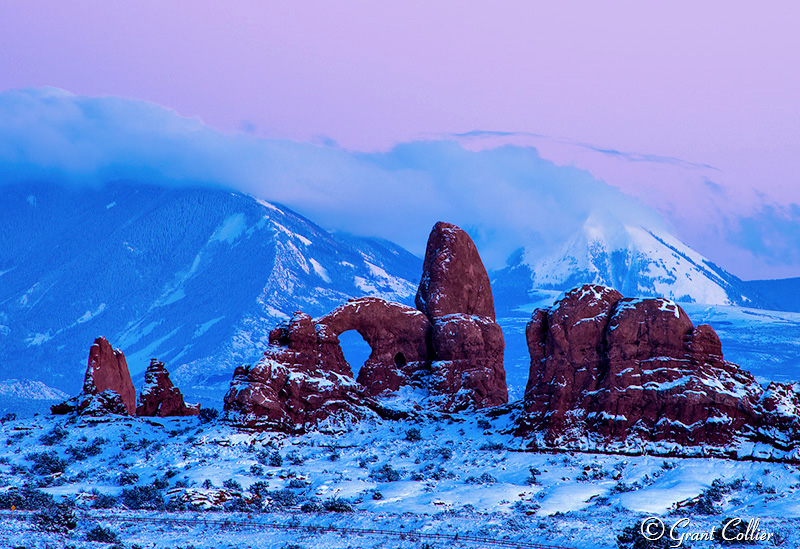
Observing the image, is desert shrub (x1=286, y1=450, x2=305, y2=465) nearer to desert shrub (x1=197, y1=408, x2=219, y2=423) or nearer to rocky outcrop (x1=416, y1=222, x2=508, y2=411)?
desert shrub (x1=197, y1=408, x2=219, y2=423)

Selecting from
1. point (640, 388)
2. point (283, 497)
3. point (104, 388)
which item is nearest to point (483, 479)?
point (283, 497)

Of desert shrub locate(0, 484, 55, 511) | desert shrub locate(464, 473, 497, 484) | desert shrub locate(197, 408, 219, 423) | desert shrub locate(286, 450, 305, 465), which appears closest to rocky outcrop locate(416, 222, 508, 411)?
desert shrub locate(286, 450, 305, 465)

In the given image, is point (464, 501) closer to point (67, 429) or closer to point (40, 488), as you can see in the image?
point (40, 488)

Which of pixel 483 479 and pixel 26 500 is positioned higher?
pixel 26 500

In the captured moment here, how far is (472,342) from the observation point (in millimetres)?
68875

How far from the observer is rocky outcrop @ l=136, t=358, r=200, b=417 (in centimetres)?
7312

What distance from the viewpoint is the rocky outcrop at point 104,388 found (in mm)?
68000

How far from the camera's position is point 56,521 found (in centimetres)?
4269

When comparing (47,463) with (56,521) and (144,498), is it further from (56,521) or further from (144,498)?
(56,521)

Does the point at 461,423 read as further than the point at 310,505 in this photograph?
Yes

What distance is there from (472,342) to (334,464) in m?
14.5

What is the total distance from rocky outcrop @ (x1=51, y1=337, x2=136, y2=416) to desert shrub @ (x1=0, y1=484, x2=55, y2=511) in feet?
59.0

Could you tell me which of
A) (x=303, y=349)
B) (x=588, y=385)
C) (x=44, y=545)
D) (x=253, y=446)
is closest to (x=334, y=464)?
(x=253, y=446)

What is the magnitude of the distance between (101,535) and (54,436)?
23.3 meters
